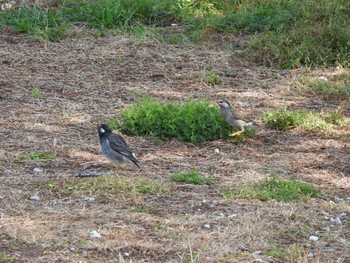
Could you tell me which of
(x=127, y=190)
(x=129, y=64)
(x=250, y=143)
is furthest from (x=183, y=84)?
(x=127, y=190)

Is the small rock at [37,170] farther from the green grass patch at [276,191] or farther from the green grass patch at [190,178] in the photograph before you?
the green grass patch at [276,191]

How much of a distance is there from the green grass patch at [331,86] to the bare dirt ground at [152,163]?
25 cm

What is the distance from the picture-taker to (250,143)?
1077 centimetres

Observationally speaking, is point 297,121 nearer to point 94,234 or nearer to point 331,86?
point 331,86

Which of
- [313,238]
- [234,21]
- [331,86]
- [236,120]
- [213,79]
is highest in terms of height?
[313,238]

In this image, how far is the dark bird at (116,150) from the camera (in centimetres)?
926

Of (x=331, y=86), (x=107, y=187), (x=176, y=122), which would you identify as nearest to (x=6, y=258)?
(x=107, y=187)

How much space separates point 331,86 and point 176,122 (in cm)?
339

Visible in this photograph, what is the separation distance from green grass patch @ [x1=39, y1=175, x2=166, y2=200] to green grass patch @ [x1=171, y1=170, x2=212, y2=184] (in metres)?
0.39

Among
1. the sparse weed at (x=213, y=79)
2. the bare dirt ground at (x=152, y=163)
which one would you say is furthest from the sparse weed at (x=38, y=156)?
the sparse weed at (x=213, y=79)

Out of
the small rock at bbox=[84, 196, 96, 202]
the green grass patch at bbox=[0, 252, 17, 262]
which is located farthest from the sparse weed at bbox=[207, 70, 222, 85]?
the green grass patch at bbox=[0, 252, 17, 262]

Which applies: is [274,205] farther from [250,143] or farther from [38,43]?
[38,43]

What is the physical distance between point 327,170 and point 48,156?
3119 millimetres

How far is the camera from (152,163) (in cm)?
970
